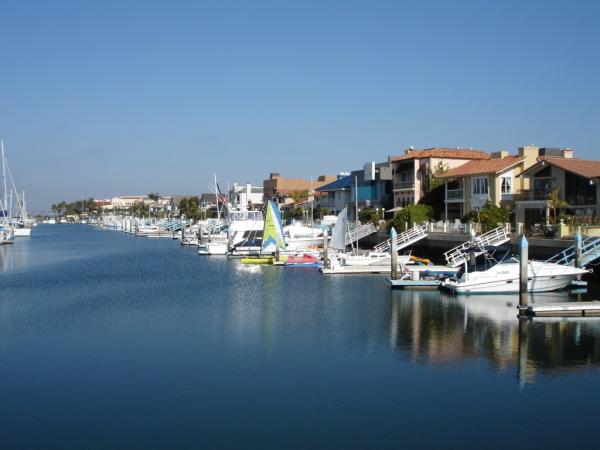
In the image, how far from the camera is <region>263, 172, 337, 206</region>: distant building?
135m

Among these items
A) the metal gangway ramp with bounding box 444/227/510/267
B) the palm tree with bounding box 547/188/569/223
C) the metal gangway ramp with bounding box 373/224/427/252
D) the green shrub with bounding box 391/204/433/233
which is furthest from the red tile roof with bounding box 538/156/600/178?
the green shrub with bounding box 391/204/433/233

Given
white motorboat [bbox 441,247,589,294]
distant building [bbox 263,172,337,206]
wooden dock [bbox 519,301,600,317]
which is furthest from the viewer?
distant building [bbox 263,172,337,206]

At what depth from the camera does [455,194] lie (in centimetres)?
7100

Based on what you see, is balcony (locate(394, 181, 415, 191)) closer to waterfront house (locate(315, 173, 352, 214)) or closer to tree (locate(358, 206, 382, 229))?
tree (locate(358, 206, 382, 229))

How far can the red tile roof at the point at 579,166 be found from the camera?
54.1 meters

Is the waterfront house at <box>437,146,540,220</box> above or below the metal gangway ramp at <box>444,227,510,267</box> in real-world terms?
above

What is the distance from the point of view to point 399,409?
21500 mm

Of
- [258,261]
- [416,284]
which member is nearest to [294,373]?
[416,284]

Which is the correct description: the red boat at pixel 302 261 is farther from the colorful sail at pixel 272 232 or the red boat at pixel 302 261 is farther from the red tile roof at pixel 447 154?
the red tile roof at pixel 447 154

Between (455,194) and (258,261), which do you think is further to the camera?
(455,194)

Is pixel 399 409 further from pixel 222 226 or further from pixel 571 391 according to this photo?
pixel 222 226

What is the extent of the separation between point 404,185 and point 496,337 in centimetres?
4872

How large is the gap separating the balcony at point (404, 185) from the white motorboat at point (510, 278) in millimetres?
34752

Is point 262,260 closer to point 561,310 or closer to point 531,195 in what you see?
point 531,195
